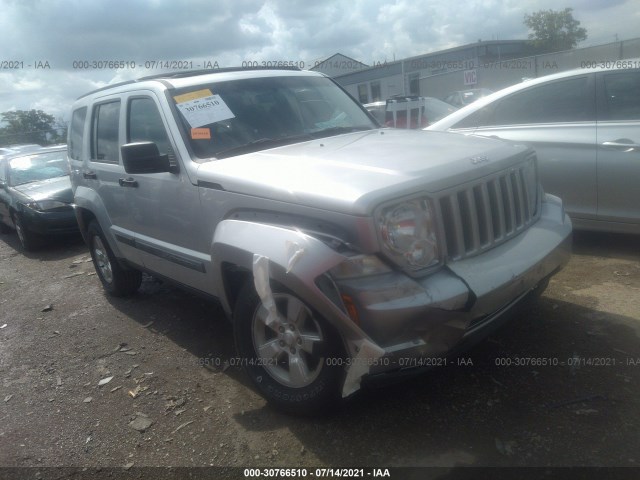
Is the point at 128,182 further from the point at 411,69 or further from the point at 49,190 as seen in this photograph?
the point at 411,69

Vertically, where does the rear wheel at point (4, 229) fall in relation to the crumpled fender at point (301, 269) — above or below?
below

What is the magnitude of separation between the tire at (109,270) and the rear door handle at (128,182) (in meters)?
0.98

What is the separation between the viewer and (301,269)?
2.51m

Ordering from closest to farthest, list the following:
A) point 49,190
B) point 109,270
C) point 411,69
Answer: point 109,270
point 49,190
point 411,69

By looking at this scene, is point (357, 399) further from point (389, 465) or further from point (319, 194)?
point (319, 194)

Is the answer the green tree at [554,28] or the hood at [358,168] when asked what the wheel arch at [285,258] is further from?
the green tree at [554,28]

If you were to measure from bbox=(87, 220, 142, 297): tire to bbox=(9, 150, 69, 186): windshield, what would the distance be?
4454 mm

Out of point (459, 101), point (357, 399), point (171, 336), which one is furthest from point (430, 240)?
point (459, 101)

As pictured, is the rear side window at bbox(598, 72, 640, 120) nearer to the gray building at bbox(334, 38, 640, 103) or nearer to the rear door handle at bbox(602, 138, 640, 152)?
the rear door handle at bbox(602, 138, 640, 152)

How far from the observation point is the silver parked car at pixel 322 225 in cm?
250

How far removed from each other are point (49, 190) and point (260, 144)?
635 centimetres

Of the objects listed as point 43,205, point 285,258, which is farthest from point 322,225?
point 43,205

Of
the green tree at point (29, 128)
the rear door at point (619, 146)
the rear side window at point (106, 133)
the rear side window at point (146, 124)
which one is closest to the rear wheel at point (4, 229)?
the rear side window at point (106, 133)

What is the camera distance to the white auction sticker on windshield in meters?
3.66
